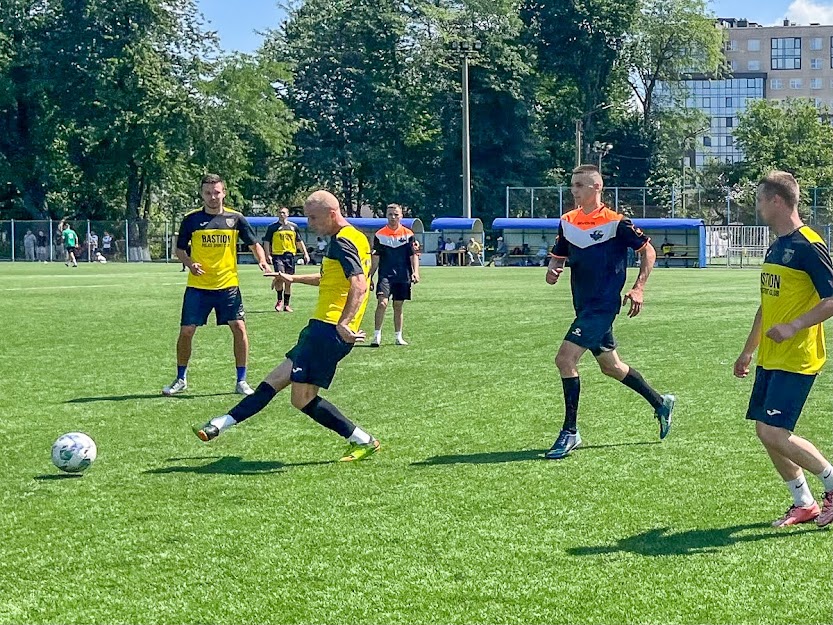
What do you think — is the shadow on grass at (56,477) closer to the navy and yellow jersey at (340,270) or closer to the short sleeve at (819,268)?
the navy and yellow jersey at (340,270)

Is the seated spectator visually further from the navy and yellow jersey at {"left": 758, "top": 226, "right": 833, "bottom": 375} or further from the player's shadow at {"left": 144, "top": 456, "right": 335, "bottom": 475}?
the navy and yellow jersey at {"left": 758, "top": 226, "right": 833, "bottom": 375}

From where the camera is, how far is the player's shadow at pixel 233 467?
24.1 feet

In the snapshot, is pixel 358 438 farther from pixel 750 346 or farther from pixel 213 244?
pixel 213 244

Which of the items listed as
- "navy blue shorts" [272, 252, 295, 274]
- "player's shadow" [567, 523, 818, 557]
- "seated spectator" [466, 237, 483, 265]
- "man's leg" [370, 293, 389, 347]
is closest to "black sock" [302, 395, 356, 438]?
"player's shadow" [567, 523, 818, 557]

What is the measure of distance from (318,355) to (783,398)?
10.3 ft

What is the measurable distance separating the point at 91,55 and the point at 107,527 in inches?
2235

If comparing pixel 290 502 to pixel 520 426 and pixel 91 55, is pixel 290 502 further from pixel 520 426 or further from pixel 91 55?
pixel 91 55

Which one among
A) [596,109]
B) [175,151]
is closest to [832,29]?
[596,109]

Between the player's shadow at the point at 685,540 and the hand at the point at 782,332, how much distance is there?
101cm

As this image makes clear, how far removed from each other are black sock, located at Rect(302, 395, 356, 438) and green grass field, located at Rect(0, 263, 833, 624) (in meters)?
0.26

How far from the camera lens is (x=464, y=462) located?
762 cm

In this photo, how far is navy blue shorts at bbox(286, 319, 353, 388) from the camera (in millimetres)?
7590

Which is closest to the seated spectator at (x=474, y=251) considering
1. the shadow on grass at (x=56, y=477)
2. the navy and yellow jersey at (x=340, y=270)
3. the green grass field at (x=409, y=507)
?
the green grass field at (x=409, y=507)


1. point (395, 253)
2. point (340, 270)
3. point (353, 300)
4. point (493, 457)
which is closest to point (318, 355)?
point (353, 300)
